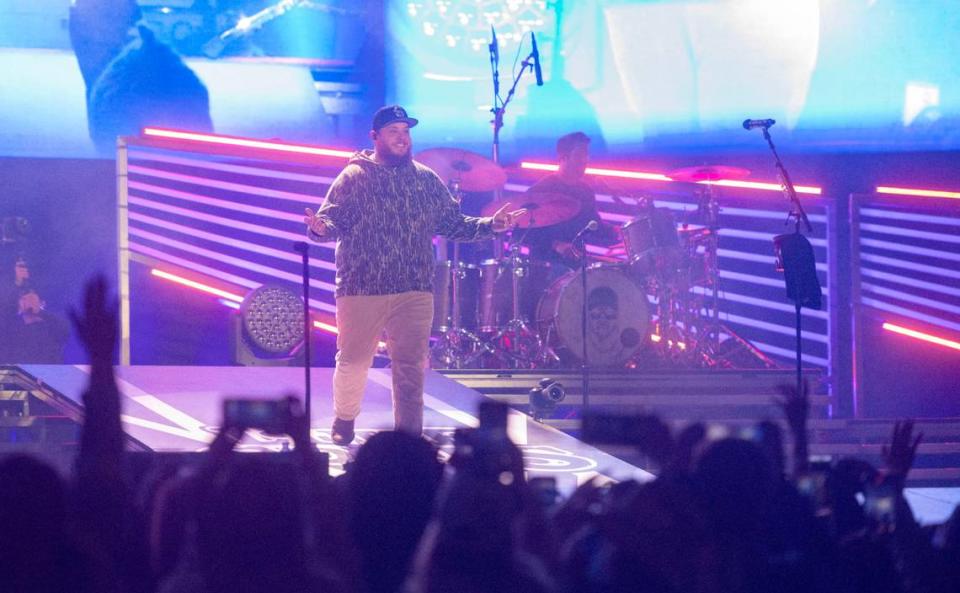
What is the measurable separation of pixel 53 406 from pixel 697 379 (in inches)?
184

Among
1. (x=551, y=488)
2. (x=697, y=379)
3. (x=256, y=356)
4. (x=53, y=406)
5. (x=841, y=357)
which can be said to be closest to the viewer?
(x=551, y=488)

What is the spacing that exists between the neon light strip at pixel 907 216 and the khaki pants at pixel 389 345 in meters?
5.87

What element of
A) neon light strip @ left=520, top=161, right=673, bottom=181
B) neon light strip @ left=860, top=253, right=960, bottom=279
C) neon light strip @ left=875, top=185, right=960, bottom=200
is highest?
neon light strip @ left=520, top=161, right=673, bottom=181

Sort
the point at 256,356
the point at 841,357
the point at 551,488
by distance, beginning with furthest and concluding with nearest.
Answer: the point at 841,357 < the point at 256,356 < the point at 551,488

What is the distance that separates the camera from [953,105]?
1074cm

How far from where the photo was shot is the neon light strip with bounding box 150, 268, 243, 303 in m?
10.8

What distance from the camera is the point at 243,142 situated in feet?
35.4

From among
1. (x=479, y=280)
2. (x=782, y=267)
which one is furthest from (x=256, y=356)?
(x=782, y=267)

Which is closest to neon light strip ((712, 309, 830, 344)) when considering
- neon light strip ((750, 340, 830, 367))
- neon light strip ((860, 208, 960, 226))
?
neon light strip ((750, 340, 830, 367))

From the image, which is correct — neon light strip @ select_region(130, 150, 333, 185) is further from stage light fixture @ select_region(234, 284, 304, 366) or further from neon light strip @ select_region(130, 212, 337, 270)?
stage light fixture @ select_region(234, 284, 304, 366)

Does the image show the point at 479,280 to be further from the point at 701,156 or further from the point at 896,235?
the point at 896,235

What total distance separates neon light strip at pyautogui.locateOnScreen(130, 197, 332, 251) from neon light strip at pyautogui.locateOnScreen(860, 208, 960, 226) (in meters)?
5.48

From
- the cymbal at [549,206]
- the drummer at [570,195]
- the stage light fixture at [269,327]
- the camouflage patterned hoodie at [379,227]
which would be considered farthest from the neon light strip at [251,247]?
the camouflage patterned hoodie at [379,227]

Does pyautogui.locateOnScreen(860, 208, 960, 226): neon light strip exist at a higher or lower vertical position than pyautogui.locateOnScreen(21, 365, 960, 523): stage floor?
higher
